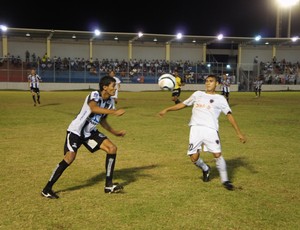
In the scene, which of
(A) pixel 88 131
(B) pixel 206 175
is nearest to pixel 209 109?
(B) pixel 206 175

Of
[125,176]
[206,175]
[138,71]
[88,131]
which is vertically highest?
[138,71]

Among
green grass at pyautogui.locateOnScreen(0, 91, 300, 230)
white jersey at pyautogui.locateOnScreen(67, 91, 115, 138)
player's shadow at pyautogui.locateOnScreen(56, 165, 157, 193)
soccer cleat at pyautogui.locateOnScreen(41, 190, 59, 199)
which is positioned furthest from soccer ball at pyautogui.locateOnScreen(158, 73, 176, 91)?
soccer cleat at pyautogui.locateOnScreen(41, 190, 59, 199)

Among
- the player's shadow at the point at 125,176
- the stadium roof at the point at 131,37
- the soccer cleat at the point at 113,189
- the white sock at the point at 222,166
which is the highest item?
the stadium roof at the point at 131,37

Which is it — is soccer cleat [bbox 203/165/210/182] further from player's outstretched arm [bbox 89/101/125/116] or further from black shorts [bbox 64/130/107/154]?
player's outstretched arm [bbox 89/101/125/116]

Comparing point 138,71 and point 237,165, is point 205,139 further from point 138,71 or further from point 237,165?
point 138,71

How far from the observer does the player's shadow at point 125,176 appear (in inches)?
279

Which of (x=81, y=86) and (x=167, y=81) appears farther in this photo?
(x=81, y=86)

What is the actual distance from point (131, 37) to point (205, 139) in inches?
1874

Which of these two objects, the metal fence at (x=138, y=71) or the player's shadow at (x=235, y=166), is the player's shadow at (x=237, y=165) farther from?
the metal fence at (x=138, y=71)

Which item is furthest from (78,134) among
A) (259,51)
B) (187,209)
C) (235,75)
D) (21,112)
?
(259,51)

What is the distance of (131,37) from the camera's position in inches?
2085

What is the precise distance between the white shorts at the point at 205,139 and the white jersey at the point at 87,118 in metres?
1.54

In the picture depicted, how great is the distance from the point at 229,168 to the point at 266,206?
251cm

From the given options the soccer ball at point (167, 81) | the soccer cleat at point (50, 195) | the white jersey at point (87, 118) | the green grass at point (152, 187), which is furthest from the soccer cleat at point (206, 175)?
the soccer ball at point (167, 81)
